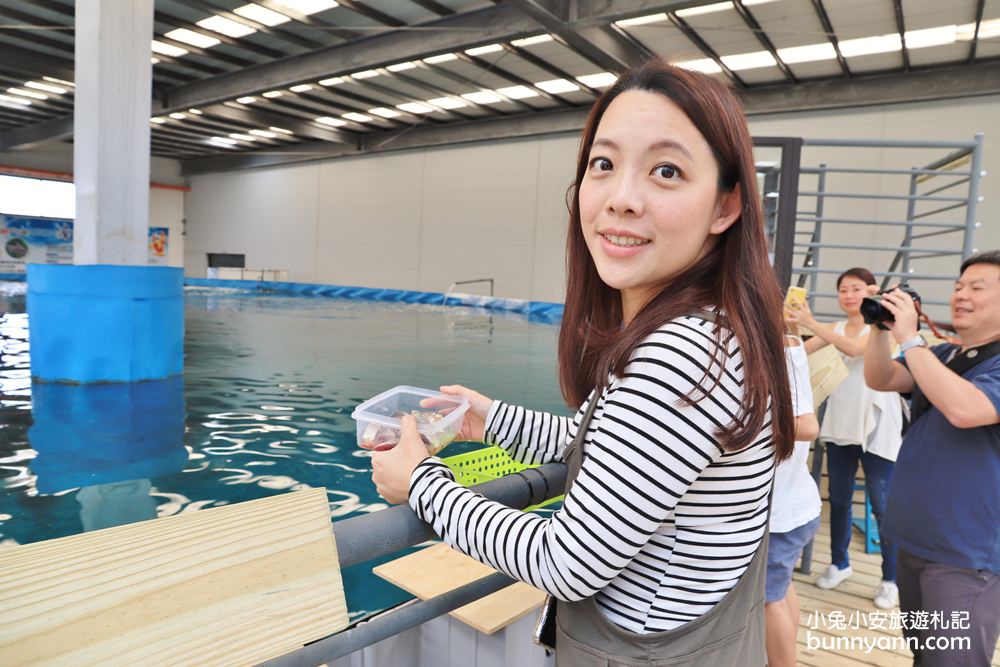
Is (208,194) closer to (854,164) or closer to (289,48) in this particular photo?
(289,48)

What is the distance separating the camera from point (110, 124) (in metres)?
5.03

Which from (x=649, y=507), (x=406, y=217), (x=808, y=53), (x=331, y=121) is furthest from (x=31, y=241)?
(x=649, y=507)

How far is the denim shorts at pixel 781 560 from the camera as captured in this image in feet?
6.17

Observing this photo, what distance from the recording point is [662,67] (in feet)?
2.66

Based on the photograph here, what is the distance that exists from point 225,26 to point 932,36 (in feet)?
36.5

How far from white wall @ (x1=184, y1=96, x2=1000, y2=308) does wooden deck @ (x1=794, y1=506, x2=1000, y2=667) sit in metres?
9.53

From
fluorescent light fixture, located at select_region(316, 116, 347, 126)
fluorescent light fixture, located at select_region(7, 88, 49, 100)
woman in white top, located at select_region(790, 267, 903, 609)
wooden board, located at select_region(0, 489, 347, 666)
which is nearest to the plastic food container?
wooden board, located at select_region(0, 489, 347, 666)

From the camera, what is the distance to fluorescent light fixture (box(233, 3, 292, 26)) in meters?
9.91

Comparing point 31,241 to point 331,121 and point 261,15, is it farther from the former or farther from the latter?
point 261,15

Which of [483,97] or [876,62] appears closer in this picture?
[876,62]

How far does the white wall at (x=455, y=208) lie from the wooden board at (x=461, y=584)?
1133 centimetres

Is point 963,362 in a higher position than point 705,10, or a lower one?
lower

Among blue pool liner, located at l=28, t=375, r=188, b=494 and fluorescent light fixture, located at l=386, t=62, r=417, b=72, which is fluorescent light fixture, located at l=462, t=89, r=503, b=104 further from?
blue pool liner, located at l=28, t=375, r=188, b=494

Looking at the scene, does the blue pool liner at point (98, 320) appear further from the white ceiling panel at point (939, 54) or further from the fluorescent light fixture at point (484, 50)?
the white ceiling panel at point (939, 54)
